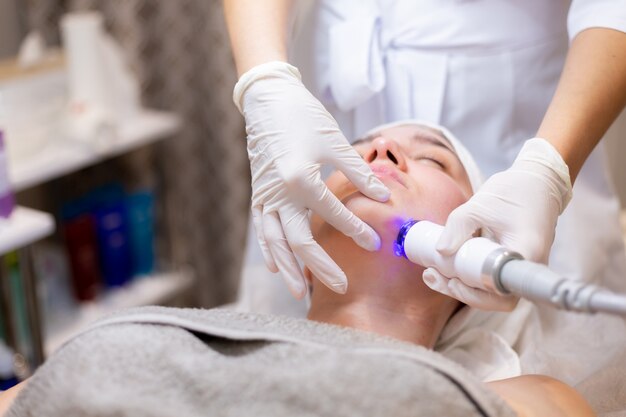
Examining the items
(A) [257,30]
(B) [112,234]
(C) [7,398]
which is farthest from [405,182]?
(B) [112,234]

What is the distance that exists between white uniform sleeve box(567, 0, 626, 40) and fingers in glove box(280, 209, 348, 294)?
579 millimetres

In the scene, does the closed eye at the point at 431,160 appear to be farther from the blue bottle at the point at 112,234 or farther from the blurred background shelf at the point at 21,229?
the blue bottle at the point at 112,234

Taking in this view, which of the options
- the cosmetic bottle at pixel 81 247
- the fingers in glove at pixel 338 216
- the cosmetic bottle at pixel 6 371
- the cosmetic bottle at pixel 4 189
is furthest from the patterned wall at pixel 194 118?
the fingers in glove at pixel 338 216

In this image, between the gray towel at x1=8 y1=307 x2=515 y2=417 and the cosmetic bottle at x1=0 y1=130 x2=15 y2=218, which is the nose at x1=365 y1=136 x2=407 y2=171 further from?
the cosmetic bottle at x1=0 y1=130 x2=15 y2=218

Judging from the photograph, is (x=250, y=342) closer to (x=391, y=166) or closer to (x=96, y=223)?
(x=391, y=166)

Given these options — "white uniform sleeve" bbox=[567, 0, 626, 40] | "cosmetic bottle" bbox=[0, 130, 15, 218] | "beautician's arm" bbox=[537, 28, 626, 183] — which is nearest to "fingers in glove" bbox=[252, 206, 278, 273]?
"beautician's arm" bbox=[537, 28, 626, 183]

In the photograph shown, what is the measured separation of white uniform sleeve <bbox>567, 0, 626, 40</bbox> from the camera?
1263 mm

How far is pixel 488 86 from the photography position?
4.82 feet

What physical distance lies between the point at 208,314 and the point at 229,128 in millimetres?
1528

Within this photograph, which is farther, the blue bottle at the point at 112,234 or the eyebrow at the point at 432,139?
the blue bottle at the point at 112,234

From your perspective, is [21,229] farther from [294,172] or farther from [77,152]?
[294,172]

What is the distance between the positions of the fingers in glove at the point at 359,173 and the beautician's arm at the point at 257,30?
0.73ft

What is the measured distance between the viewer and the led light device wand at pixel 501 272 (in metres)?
0.81

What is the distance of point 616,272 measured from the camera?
1562 millimetres
